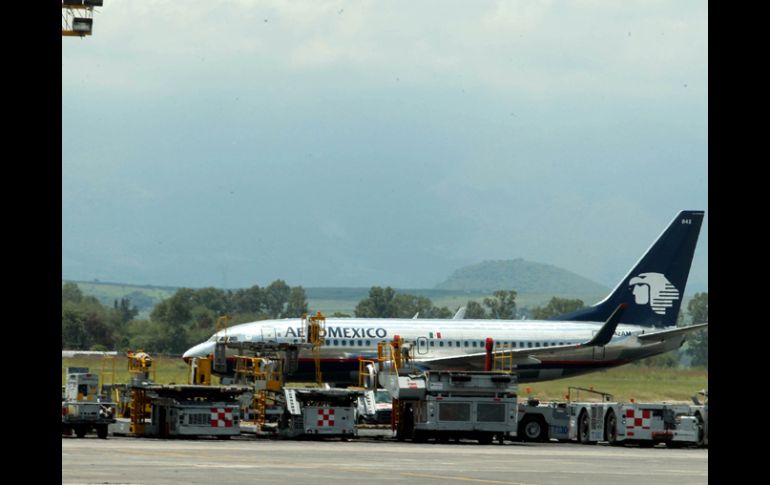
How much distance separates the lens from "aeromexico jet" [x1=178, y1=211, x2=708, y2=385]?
51000mm

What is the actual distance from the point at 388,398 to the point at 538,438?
28.6 feet

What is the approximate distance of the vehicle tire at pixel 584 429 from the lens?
3897cm

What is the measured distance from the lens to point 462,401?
36.5m

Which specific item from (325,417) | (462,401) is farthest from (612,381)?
(325,417)

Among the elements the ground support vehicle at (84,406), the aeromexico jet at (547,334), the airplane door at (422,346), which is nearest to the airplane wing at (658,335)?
the aeromexico jet at (547,334)

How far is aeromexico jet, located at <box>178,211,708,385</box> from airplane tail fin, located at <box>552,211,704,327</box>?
1.9 inches

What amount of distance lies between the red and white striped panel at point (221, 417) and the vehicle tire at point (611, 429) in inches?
438

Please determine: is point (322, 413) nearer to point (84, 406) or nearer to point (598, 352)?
point (84, 406)

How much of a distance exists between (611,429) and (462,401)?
190 inches

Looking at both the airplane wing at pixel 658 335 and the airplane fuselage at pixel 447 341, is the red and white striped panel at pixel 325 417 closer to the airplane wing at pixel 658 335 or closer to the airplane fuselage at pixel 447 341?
the airplane fuselage at pixel 447 341

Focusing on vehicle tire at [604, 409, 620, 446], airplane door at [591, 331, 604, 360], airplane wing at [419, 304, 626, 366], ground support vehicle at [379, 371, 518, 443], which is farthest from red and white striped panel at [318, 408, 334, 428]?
airplane door at [591, 331, 604, 360]
